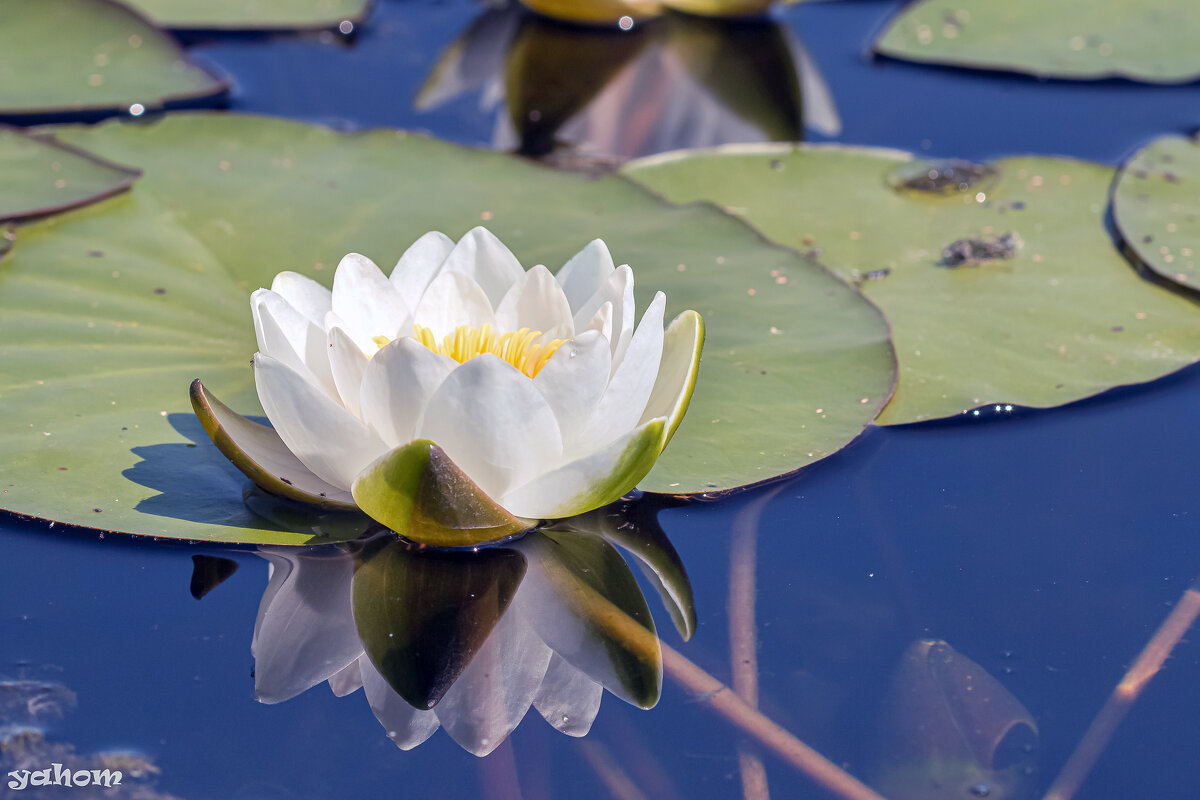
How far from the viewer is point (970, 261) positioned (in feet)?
7.76

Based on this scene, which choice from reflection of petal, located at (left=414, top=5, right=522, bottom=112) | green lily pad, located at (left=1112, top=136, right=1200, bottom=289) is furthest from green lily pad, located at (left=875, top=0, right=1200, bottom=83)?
reflection of petal, located at (left=414, top=5, right=522, bottom=112)

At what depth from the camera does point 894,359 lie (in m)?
1.97

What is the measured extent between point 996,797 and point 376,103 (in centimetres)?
259

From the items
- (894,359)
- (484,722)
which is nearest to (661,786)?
(484,722)

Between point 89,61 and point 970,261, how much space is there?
254 centimetres

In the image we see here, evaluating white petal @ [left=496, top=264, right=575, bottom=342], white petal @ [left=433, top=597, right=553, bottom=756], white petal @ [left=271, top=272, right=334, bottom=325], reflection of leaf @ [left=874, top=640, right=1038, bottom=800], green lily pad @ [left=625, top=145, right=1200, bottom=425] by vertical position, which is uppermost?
white petal @ [left=496, top=264, right=575, bottom=342]

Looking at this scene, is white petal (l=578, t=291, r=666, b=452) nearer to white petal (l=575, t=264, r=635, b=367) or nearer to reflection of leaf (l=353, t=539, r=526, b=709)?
white petal (l=575, t=264, r=635, b=367)

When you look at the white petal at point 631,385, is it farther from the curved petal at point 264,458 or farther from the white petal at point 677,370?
the curved petal at point 264,458

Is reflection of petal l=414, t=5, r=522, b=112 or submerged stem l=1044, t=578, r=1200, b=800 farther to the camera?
reflection of petal l=414, t=5, r=522, b=112

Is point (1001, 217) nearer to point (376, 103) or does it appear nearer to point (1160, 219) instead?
point (1160, 219)

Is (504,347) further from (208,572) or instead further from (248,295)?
(248,295)

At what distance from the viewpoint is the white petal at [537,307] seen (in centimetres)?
163

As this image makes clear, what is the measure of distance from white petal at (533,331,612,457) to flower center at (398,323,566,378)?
0.39 feet

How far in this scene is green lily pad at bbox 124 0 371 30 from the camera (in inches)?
139
